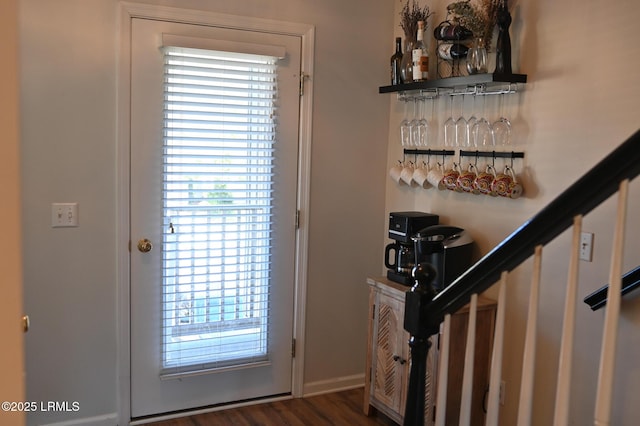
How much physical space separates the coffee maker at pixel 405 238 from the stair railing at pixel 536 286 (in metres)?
1.44

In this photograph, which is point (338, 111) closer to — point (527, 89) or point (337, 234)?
point (337, 234)

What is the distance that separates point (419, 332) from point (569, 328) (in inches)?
22.8

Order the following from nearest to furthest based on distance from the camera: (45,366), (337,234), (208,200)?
(45,366) → (208,200) → (337,234)

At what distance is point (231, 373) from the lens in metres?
3.48

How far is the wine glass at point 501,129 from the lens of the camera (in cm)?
287

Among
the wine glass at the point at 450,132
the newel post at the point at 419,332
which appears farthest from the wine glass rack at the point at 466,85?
the newel post at the point at 419,332

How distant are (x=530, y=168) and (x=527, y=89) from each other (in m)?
0.37

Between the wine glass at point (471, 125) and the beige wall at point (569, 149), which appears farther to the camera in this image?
the wine glass at point (471, 125)

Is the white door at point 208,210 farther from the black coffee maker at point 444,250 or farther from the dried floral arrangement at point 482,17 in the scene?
the dried floral arrangement at point 482,17

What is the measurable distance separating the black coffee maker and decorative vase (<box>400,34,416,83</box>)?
894 millimetres

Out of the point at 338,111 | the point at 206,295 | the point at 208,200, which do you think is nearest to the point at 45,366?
the point at 206,295

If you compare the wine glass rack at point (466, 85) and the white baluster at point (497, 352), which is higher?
the wine glass rack at point (466, 85)

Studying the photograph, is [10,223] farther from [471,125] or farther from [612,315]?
[471,125]

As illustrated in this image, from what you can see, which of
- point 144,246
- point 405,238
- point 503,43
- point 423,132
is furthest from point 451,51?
point 144,246
